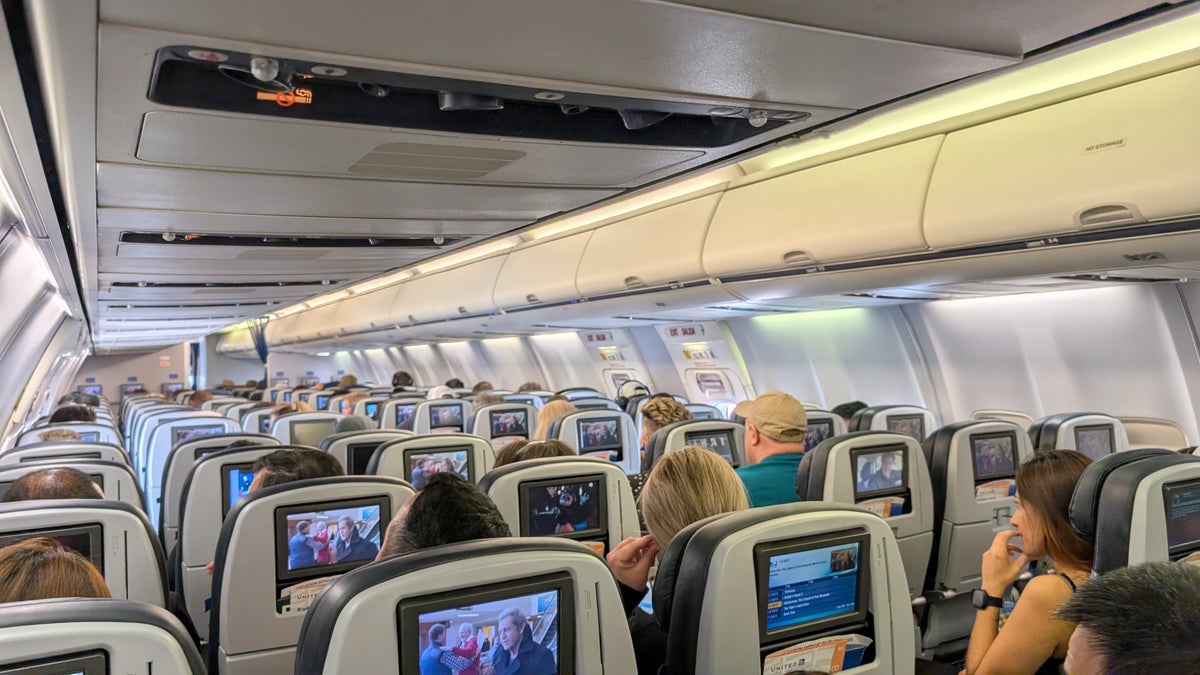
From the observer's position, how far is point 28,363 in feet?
40.9

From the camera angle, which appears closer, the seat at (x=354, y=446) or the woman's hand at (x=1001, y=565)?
the woman's hand at (x=1001, y=565)

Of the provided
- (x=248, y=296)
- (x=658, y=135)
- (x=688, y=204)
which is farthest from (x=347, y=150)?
(x=248, y=296)

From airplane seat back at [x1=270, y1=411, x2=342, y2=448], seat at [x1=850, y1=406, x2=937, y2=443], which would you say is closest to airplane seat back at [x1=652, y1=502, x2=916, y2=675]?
seat at [x1=850, y1=406, x2=937, y2=443]

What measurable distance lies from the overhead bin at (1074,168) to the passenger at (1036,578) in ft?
4.00

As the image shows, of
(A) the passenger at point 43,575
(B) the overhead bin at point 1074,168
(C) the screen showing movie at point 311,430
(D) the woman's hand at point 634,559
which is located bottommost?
(D) the woman's hand at point 634,559

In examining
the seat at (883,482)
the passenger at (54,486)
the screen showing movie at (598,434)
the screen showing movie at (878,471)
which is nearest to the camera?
the passenger at (54,486)

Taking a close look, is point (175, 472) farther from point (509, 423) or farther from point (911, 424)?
point (911, 424)

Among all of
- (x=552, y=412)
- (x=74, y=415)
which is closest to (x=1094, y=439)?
(x=552, y=412)

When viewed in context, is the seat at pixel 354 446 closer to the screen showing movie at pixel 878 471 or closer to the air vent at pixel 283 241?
the air vent at pixel 283 241

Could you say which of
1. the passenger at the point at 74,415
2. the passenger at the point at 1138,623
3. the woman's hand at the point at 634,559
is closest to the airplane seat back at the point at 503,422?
the passenger at the point at 74,415

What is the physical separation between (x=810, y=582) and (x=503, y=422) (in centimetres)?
592

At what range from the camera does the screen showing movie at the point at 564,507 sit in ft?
11.7

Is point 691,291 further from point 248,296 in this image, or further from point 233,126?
point 248,296

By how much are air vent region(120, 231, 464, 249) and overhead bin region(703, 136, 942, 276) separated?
197cm
